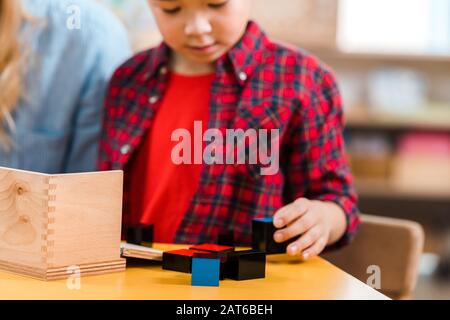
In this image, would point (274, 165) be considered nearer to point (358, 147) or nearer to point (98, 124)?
point (98, 124)

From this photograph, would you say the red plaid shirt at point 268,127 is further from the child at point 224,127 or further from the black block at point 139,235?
the black block at point 139,235

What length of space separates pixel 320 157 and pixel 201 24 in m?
0.28

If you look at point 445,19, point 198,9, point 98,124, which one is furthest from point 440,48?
point 198,9

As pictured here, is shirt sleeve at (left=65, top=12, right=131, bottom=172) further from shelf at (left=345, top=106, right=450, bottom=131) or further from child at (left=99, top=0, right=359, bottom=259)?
shelf at (left=345, top=106, right=450, bottom=131)

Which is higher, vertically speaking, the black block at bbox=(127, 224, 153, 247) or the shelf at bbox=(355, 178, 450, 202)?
the shelf at bbox=(355, 178, 450, 202)

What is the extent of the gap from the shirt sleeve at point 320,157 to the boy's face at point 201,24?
148 millimetres

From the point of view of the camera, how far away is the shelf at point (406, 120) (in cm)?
339

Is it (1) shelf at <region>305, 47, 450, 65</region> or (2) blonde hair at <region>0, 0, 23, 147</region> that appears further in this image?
(1) shelf at <region>305, 47, 450, 65</region>

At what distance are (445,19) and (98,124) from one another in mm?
2307

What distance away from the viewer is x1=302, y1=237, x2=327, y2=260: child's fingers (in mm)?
1084
